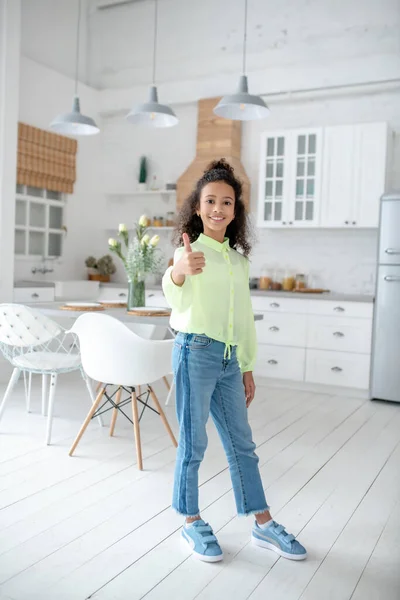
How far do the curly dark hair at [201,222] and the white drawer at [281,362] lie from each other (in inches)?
127

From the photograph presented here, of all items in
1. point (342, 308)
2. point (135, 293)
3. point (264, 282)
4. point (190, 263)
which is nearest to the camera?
point (190, 263)

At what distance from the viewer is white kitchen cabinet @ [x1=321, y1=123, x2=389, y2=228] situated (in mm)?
5285

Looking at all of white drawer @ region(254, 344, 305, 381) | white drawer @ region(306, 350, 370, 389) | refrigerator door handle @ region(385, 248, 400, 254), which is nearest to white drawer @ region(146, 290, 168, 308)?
white drawer @ region(254, 344, 305, 381)

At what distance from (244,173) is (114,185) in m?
1.68

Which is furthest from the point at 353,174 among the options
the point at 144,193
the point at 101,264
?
the point at 101,264

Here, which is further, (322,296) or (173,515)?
(322,296)

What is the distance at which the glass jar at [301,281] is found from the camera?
5883 millimetres

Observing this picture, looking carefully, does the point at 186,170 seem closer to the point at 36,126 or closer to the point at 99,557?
the point at 36,126

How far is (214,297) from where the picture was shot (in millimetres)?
2094

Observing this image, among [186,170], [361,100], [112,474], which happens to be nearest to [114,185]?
[186,170]

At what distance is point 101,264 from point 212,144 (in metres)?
1.79

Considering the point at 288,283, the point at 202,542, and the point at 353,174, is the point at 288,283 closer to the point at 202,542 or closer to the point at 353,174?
the point at 353,174

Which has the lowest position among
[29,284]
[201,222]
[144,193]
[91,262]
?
[29,284]

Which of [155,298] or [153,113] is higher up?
[153,113]
